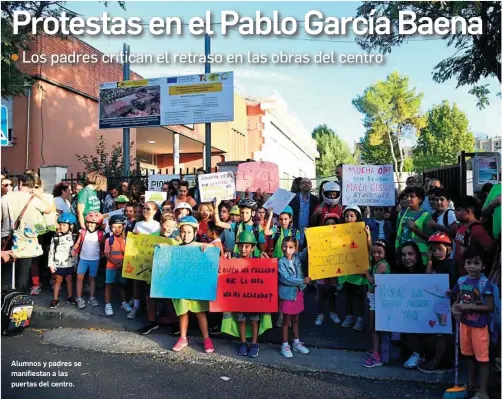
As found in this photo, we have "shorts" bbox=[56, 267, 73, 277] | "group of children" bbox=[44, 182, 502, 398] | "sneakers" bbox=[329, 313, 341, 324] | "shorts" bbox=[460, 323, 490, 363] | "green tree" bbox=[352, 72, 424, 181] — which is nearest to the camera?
"shorts" bbox=[460, 323, 490, 363]

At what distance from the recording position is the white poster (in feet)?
42.4

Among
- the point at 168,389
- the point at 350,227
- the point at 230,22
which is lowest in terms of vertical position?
the point at 168,389

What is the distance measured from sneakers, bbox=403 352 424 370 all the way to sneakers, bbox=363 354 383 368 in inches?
10.0

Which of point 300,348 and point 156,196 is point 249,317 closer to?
point 300,348

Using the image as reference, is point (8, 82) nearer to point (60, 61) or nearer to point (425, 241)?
point (60, 61)

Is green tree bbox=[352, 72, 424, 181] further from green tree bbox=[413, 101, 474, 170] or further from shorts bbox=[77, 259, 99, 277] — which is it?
shorts bbox=[77, 259, 99, 277]

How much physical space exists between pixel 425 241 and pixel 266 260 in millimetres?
1832

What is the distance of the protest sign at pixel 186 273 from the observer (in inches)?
215

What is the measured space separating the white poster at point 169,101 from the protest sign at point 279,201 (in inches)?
255

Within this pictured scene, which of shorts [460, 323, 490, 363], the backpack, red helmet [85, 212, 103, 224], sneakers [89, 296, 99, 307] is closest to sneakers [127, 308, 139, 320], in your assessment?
sneakers [89, 296, 99, 307]

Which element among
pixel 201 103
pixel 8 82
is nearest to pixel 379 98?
pixel 201 103

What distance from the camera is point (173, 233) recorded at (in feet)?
20.1

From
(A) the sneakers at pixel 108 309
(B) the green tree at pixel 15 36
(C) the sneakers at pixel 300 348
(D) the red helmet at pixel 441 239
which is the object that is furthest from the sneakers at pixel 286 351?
(B) the green tree at pixel 15 36

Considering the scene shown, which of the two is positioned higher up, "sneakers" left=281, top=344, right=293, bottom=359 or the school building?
the school building
